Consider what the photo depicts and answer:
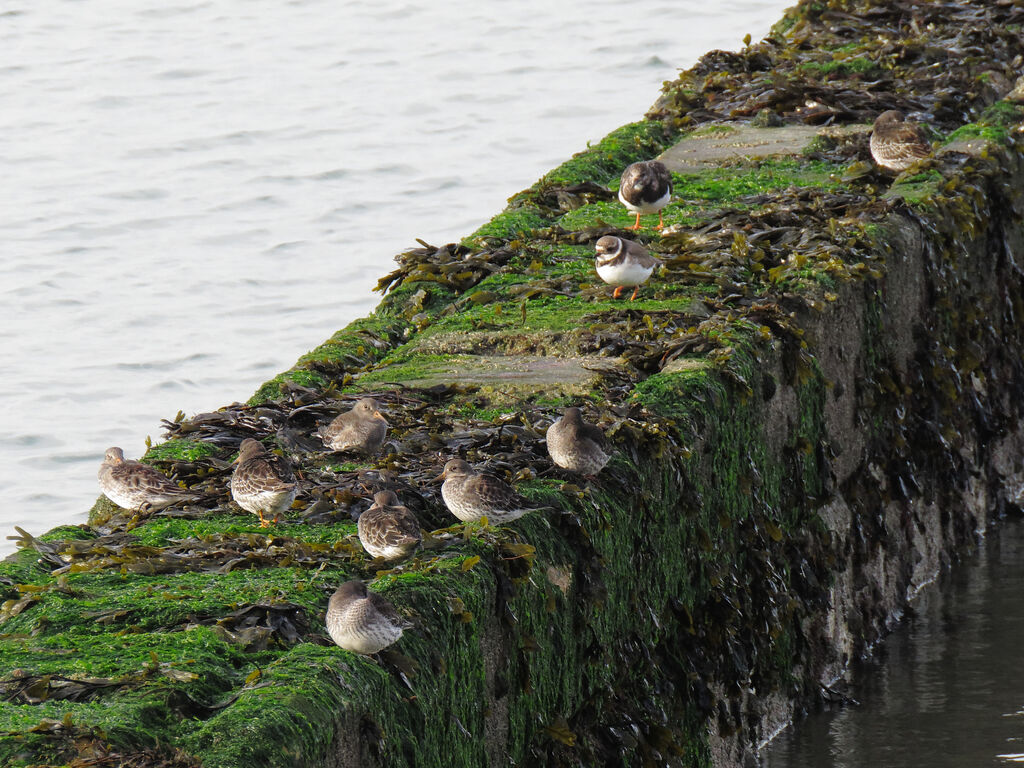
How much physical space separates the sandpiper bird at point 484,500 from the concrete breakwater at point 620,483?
2.8 inches

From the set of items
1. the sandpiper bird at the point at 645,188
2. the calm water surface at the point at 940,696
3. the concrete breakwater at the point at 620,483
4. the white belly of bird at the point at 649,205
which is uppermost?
the sandpiper bird at the point at 645,188

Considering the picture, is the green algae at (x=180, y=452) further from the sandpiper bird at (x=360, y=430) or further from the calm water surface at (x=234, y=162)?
the calm water surface at (x=234, y=162)

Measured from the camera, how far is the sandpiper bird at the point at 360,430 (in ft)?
20.3

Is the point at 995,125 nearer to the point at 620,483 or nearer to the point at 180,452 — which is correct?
the point at 620,483

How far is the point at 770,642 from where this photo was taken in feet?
23.2

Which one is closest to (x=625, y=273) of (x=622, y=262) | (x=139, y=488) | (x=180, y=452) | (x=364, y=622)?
(x=622, y=262)

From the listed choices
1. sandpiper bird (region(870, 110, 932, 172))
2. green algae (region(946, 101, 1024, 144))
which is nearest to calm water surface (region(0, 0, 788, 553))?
sandpiper bird (region(870, 110, 932, 172))

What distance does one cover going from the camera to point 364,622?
4.37 meters

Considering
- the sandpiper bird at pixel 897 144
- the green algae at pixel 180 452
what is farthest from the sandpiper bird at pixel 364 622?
the sandpiper bird at pixel 897 144

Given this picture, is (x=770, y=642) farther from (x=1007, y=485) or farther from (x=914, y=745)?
(x=1007, y=485)

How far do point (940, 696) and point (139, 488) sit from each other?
4094mm

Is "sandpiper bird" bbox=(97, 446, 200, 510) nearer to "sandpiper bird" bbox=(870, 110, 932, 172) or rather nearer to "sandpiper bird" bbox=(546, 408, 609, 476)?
"sandpiper bird" bbox=(546, 408, 609, 476)

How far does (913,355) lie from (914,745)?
115 inches

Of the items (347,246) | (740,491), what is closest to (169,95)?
(347,246)
